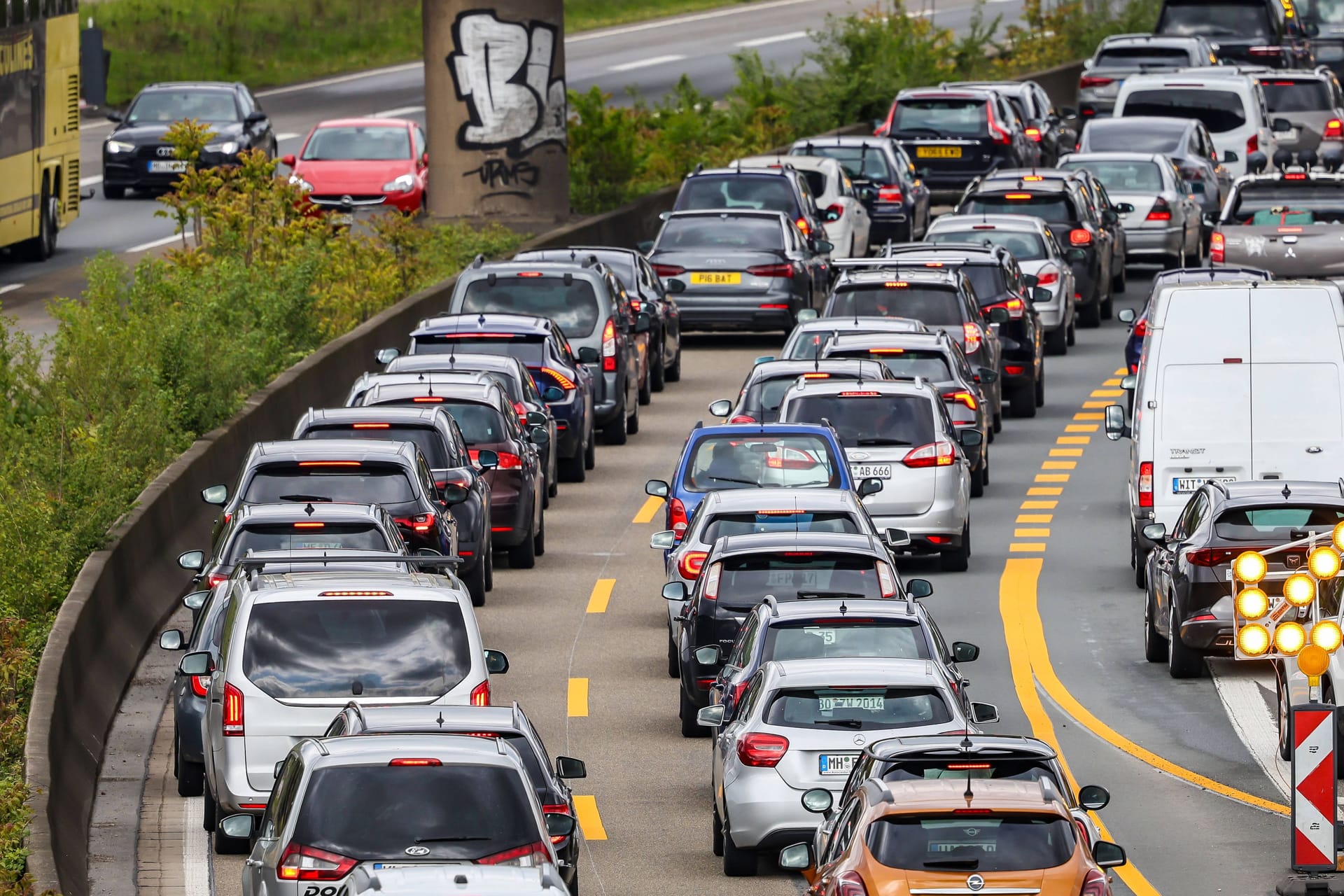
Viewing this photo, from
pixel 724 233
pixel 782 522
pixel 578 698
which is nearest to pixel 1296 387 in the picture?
pixel 782 522

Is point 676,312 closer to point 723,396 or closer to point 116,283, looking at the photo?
point 723,396

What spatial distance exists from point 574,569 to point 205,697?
8.53m

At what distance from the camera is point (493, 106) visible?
133 ft

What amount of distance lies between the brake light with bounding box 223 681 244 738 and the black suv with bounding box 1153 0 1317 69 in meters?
42.8

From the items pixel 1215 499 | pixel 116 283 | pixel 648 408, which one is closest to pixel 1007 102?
pixel 648 408

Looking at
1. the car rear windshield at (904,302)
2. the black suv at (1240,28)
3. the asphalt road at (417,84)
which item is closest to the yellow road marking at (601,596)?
the car rear windshield at (904,302)

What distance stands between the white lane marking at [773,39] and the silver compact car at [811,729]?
62003 mm

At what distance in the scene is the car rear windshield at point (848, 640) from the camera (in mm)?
16344

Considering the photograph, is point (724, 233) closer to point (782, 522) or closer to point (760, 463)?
point (760, 463)

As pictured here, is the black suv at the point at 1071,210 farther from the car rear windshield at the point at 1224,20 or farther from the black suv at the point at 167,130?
the car rear windshield at the point at 1224,20

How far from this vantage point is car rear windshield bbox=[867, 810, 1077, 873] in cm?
1168

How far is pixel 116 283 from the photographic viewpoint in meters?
31.6

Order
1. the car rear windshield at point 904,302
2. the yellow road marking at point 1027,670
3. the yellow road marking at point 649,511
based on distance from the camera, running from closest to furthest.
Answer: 1. the yellow road marking at point 1027,670
2. the yellow road marking at point 649,511
3. the car rear windshield at point 904,302

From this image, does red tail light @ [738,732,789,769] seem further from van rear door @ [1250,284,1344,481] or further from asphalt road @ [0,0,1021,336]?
asphalt road @ [0,0,1021,336]
